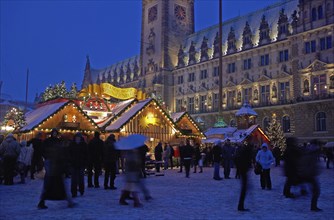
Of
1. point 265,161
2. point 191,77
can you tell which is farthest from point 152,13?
point 265,161

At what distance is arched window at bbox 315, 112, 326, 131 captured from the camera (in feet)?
134

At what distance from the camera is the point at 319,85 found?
136ft

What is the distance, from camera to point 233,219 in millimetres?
7676

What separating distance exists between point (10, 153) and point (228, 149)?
33.4ft

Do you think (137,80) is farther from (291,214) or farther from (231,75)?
(291,214)

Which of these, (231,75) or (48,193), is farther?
(231,75)

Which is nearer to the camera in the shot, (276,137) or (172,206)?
(172,206)

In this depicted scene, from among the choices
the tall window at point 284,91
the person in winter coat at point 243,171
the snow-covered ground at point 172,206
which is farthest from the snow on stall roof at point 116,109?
the tall window at point 284,91

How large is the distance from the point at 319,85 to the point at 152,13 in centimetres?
3680

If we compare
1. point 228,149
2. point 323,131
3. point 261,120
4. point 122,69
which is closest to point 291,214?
point 228,149

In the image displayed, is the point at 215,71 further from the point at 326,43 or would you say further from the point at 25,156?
the point at 25,156

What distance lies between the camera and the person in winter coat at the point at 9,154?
1421 cm

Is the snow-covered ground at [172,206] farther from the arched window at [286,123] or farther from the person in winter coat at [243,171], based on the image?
the arched window at [286,123]

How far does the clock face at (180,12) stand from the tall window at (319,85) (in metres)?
32.6
